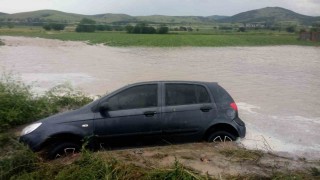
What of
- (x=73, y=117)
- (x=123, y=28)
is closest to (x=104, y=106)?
(x=73, y=117)

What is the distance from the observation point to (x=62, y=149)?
7730mm

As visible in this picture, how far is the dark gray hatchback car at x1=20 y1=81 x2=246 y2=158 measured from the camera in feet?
25.5

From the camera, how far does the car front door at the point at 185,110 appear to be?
8.24 metres

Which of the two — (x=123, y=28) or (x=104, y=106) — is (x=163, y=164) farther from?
(x=123, y=28)

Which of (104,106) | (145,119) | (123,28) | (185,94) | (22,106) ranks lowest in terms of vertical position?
(123,28)

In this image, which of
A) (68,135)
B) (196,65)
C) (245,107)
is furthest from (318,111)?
(196,65)

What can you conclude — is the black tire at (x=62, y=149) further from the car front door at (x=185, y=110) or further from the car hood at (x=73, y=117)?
the car front door at (x=185, y=110)

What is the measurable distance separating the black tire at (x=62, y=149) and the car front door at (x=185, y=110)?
1822 mm

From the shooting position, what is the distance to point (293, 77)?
84.7ft

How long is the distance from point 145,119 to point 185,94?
3.51 ft

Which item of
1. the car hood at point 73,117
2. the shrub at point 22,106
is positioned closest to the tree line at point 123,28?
the shrub at point 22,106

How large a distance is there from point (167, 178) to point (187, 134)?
211cm

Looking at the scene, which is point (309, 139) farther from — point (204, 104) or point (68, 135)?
point (68, 135)

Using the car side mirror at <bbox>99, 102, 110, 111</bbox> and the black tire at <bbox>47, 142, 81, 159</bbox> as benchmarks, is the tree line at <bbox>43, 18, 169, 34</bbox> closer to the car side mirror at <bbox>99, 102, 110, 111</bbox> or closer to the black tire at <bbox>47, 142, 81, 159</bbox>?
the car side mirror at <bbox>99, 102, 110, 111</bbox>
